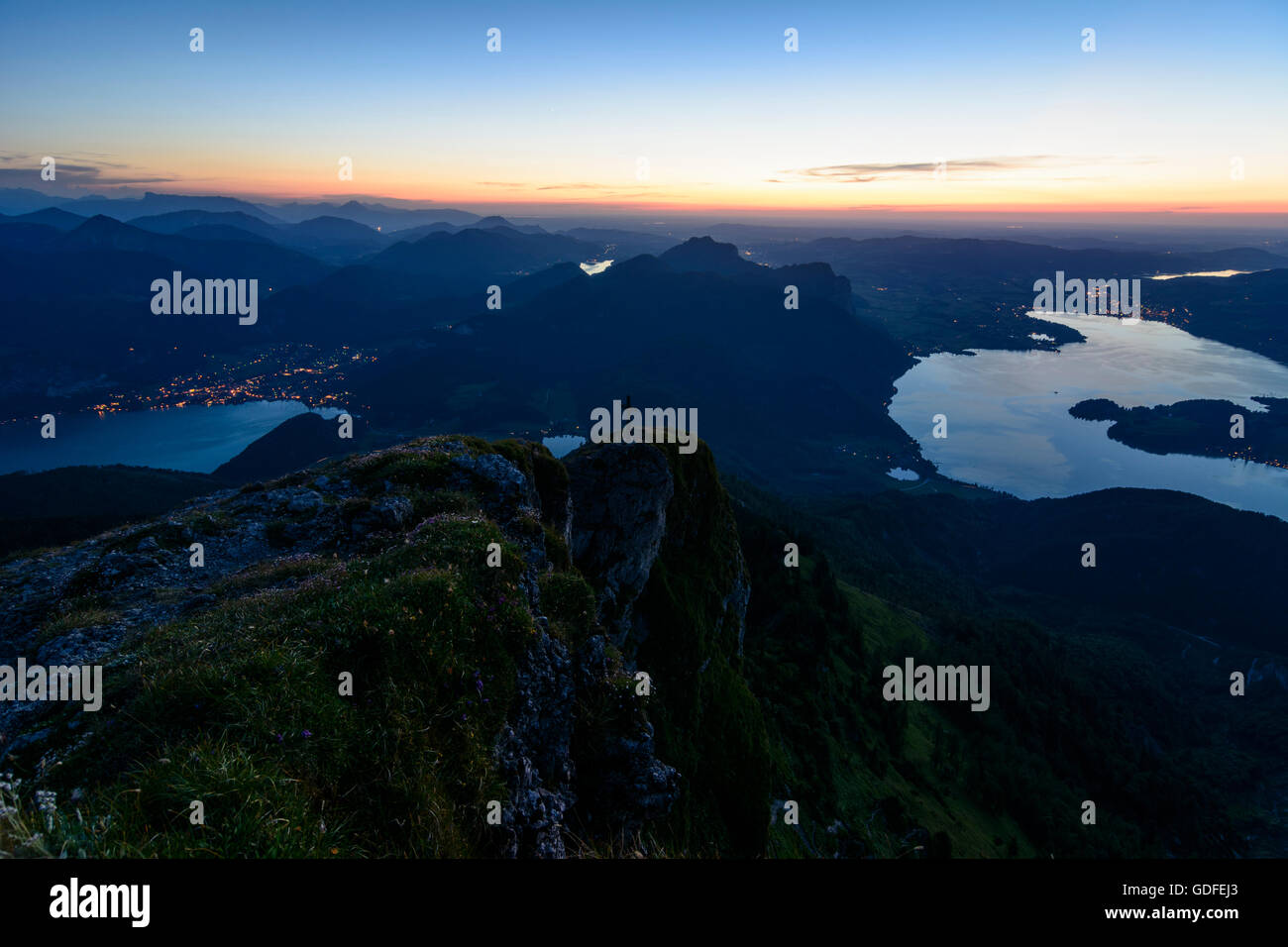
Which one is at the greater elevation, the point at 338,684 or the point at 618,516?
the point at 338,684

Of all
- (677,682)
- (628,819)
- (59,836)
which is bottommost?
(677,682)

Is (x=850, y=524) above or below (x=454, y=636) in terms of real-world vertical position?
below

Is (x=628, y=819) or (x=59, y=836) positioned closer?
(x=59, y=836)

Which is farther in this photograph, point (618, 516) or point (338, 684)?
point (618, 516)

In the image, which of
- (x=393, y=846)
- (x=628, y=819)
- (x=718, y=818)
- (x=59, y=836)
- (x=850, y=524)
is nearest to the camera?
(x=59, y=836)

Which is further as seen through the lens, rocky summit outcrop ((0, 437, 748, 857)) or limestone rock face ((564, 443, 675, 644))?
limestone rock face ((564, 443, 675, 644))

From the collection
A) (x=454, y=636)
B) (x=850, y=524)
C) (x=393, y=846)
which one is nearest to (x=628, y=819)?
(x=454, y=636)

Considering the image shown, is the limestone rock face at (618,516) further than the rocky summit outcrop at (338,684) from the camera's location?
Yes
